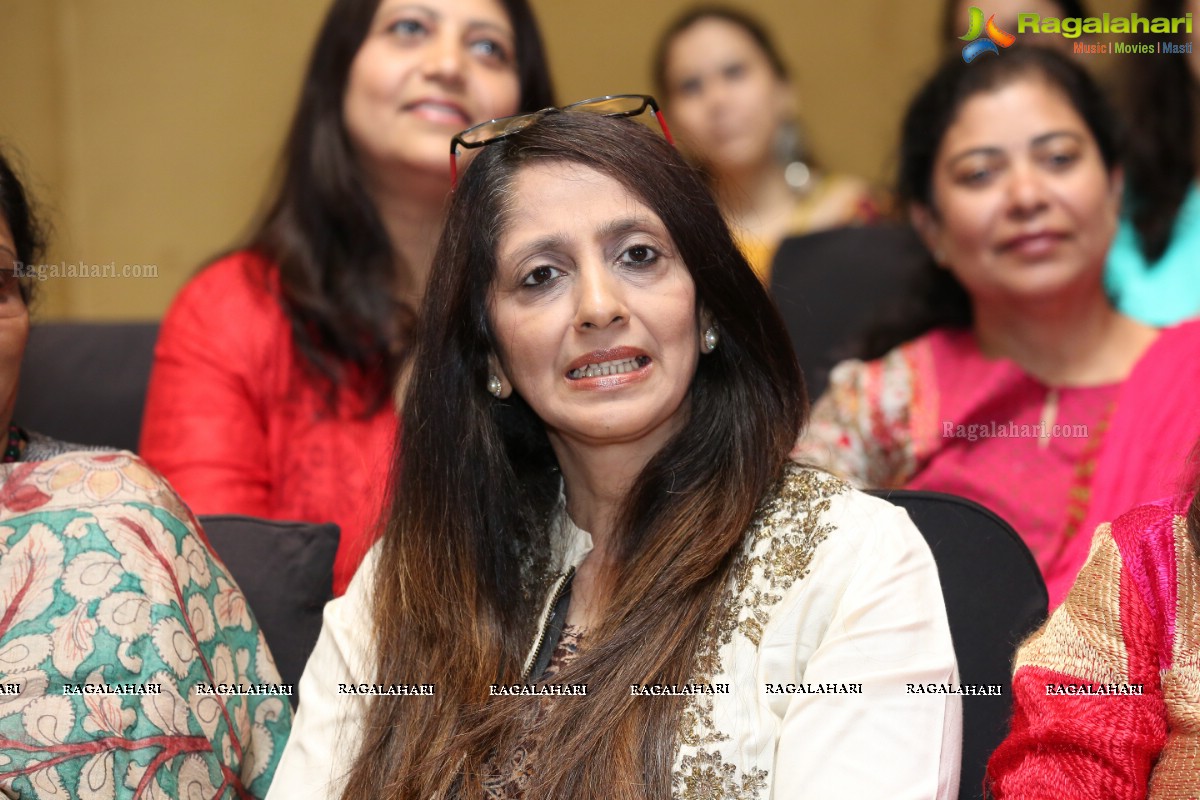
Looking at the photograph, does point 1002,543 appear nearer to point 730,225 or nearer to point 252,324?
point 730,225

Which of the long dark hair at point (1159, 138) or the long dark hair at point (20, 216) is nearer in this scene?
the long dark hair at point (20, 216)

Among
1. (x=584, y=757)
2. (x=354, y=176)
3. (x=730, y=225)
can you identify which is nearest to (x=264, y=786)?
(x=584, y=757)

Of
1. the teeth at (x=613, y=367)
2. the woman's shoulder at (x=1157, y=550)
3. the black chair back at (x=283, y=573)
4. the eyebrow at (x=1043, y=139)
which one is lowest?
the black chair back at (x=283, y=573)

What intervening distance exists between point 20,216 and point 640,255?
85 cm

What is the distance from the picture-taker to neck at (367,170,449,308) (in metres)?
2.46

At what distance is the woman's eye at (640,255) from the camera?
150 centimetres

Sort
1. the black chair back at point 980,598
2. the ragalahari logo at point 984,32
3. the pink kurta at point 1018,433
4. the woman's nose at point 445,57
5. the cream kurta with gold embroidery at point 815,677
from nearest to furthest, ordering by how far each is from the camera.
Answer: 1. the cream kurta with gold embroidery at point 815,677
2. the black chair back at point 980,598
3. the pink kurta at point 1018,433
4. the woman's nose at point 445,57
5. the ragalahari logo at point 984,32

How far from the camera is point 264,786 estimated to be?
1543mm

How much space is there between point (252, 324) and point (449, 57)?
61 centimetres

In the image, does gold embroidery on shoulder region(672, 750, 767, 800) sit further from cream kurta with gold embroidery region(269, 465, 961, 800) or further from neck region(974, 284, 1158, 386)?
neck region(974, 284, 1158, 386)

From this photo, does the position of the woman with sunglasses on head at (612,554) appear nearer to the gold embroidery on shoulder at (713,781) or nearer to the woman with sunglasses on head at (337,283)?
the gold embroidery on shoulder at (713,781)

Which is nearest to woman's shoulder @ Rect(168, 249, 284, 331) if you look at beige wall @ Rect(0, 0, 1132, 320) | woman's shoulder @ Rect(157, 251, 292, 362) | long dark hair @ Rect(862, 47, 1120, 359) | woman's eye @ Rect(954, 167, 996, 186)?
woman's shoulder @ Rect(157, 251, 292, 362)

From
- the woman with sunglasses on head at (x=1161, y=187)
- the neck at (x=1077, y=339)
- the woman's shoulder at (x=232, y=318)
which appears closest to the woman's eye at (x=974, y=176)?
the neck at (x=1077, y=339)

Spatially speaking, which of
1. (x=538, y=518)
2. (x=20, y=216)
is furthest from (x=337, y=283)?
(x=538, y=518)
